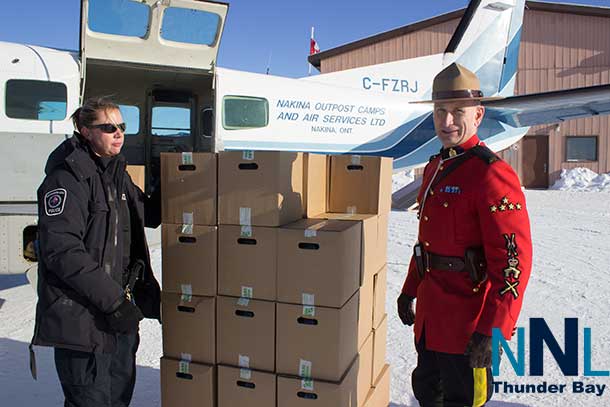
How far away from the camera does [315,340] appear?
7.61 ft

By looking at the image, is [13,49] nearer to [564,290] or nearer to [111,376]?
[111,376]

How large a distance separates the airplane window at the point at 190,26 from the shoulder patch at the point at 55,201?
3534 mm

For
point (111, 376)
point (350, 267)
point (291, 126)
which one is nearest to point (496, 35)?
point (291, 126)

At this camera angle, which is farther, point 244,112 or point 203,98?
point 203,98

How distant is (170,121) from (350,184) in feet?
15.6

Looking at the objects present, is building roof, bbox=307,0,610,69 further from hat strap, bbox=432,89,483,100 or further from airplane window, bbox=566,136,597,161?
hat strap, bbox=432,89,483,100

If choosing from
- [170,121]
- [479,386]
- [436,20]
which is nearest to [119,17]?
[170,121]

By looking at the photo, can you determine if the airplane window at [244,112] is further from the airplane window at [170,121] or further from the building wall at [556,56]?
the building wall at [556,56]

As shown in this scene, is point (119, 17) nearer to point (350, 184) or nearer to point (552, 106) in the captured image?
point (350, 184)

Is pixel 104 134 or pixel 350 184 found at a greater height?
pixel 104 134

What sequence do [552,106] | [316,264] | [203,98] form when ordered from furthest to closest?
[552,106]
[203,98]
[316,264]

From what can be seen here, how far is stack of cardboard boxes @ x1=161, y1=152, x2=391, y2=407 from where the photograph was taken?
7.56ft

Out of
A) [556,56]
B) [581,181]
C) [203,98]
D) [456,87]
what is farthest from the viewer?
[556,56]

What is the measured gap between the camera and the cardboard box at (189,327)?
248 cm
